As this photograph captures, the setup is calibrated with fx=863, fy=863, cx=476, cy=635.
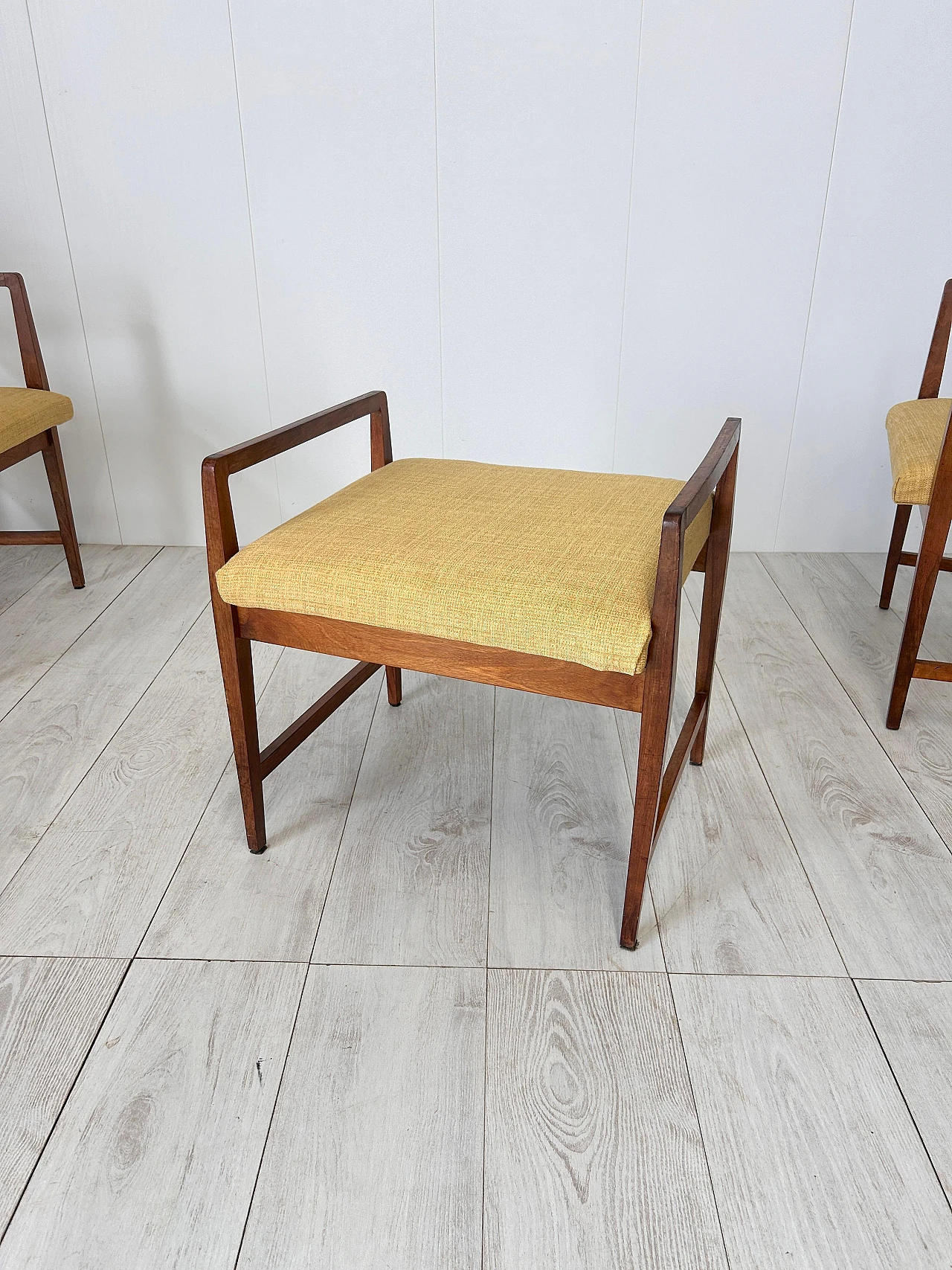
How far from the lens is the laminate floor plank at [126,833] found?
1.10 meters

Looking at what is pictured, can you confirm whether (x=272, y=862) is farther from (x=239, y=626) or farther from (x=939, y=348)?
(x=939, y=348)

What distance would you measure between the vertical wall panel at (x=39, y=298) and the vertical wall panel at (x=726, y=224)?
136 centimetres

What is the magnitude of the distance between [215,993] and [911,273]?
6.82 ft

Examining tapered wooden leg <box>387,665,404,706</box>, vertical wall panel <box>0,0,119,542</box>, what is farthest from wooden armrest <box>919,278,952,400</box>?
vertical wall panel <box>0,0,119,542</box>

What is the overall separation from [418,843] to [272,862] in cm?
21

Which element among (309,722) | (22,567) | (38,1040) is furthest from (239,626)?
(22,567)

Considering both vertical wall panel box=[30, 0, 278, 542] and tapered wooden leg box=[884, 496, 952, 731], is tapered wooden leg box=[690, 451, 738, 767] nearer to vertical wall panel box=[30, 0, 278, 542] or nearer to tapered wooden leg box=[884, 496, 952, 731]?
tapered wooden leg box=[884, 496, 952, 731]

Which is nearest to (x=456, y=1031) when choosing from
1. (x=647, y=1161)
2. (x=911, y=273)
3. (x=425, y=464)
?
(x=647, y=1161)

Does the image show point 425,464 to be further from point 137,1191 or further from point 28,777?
point 137,1191

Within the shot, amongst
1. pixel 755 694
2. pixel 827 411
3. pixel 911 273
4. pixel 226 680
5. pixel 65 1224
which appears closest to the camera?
pixel 65 1224

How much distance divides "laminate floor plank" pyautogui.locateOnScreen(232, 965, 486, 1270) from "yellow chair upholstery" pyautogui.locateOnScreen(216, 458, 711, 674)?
42 cm

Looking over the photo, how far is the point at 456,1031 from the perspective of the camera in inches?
37.7

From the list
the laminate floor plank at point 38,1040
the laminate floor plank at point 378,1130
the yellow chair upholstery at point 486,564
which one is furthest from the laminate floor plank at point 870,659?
the laminate floor plank at point 38,1040

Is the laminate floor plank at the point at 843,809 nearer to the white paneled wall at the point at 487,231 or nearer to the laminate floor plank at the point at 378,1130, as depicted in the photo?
Result: the laminate floor plank at the point at 378,1130
